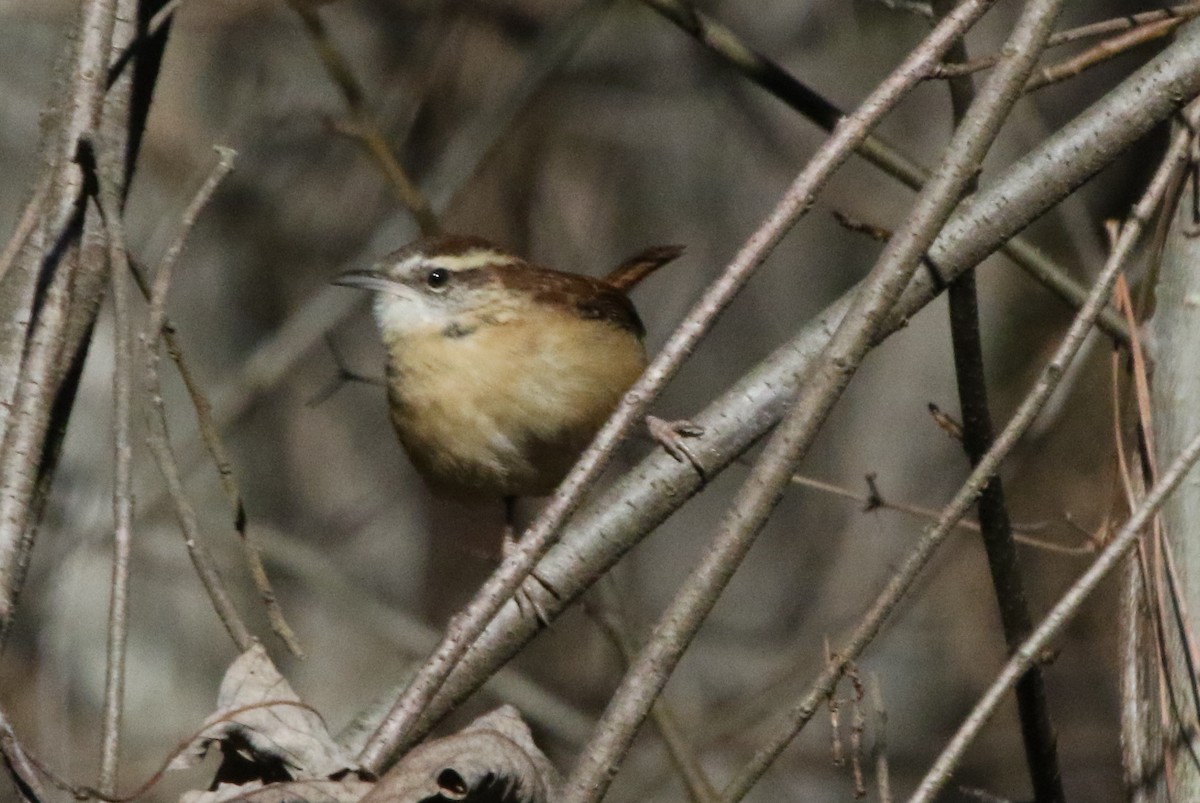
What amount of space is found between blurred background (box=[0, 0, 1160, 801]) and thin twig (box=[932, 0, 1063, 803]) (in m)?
2.75

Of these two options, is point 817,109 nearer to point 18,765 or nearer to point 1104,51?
point 1104,51

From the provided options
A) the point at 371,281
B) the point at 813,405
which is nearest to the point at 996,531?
the point at 813,405

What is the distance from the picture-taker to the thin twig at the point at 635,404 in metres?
1.86

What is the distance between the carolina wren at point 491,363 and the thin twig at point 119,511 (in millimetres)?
1546

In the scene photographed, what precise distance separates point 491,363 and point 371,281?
0.49m

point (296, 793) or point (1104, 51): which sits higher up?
point (1104, 51)

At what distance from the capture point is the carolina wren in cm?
→ 360

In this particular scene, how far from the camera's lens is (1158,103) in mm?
2420

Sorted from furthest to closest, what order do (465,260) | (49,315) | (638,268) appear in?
(638,268), (465,260), (49,315)

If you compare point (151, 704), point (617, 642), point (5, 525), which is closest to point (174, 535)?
point (151, 704)

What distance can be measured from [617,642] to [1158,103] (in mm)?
2335

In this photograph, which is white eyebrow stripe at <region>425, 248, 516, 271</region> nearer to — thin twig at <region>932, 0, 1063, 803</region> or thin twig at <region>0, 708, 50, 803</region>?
thin twig at <region>932, 0, 1063, 803</region>

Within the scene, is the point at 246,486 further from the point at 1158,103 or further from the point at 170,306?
the point at 1158,103

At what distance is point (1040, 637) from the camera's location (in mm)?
1969
